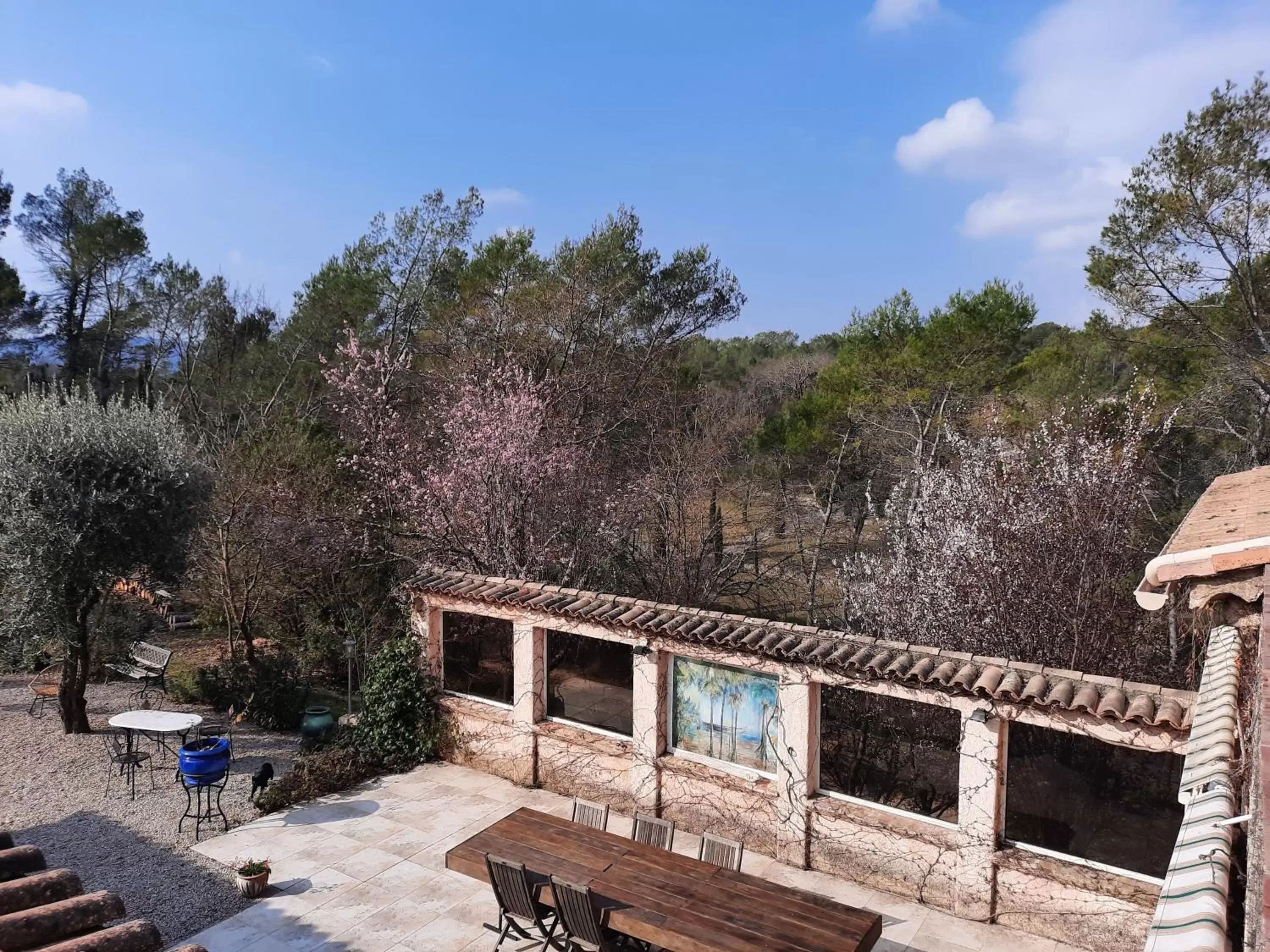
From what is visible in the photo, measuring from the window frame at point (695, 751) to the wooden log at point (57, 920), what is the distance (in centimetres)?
555

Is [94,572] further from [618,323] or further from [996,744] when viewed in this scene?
[618,323]

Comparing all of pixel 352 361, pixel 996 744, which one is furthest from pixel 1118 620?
pixel 352 361

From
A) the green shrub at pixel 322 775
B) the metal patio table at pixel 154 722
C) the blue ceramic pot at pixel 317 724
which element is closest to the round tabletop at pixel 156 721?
the metal patio table at pixel 154 722

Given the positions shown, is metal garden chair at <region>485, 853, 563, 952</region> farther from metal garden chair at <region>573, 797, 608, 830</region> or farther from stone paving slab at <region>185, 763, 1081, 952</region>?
metal garden chair at <region>573, 797, 608, 830</region>

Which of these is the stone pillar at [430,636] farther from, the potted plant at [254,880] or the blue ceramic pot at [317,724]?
the potted plant at [254,880]

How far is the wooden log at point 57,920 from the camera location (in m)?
4.50

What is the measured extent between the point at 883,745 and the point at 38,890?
316 inches

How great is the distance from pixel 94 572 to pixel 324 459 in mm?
6620

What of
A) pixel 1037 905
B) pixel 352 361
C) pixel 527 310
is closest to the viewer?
pixel 1037 905

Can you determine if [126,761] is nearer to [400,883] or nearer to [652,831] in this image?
[400,883]

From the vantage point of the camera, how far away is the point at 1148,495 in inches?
564

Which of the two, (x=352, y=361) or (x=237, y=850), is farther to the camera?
(x=352, y=361)

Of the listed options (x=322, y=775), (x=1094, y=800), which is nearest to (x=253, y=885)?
(x=322, y=775)

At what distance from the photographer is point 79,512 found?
35.0 ft
